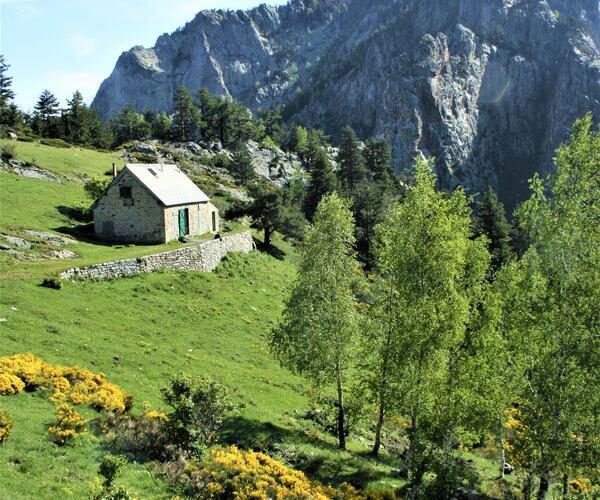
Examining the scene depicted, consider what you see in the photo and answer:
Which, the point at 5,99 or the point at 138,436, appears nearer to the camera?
the point at 138,436

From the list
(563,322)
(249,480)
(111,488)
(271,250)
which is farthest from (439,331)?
(271,250)

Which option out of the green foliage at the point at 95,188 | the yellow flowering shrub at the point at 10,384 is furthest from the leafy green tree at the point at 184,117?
the yellow flowering shrub at the point at 10,384

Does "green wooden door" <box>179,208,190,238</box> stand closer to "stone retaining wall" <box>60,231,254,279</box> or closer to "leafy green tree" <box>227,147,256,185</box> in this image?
"stone retaining wall" <box>60,231,254,279</box>

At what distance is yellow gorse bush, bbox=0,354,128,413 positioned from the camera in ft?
72.4

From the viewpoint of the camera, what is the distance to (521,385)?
68.9 feet

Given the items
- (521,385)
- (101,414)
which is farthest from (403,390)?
(101,414)

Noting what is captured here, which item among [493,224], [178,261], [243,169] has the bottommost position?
[178,261]

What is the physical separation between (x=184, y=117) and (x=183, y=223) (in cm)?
9806

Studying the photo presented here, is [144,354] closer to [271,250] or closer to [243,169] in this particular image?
[271,250]

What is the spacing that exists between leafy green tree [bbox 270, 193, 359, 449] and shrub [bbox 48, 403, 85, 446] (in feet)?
42.1

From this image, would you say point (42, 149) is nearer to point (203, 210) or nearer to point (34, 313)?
point (203, 210)

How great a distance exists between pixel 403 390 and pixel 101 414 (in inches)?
565

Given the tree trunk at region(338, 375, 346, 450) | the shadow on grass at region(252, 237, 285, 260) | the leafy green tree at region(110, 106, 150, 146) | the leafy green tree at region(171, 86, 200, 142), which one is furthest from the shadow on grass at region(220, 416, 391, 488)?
the leafy green tree at region(110, 106, 150, 146)

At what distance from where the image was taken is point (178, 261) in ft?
165
